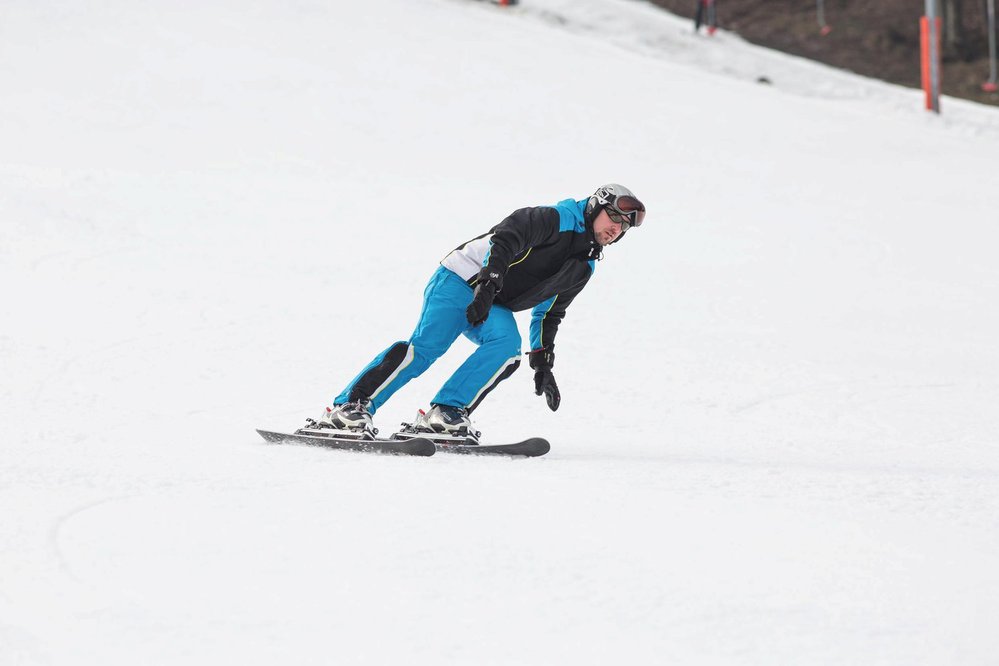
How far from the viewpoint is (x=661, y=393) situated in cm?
666

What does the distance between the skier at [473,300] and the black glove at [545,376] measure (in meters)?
0.22

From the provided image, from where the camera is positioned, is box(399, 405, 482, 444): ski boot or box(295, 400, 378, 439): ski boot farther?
box(399, 405, 482, 444): ski boot

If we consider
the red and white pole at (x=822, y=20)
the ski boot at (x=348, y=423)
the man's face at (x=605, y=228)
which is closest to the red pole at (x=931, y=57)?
the red and white pole at (x=822, y=20)

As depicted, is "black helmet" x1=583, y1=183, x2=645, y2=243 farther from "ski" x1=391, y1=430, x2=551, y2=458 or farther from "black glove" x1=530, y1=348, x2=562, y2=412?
"ski" x1=391, y1=430, x2=551, y2=458

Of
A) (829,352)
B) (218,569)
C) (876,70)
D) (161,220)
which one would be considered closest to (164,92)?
(161,220)

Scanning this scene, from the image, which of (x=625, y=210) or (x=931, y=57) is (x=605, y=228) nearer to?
(x=625, y=210)

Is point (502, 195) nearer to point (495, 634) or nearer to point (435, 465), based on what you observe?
point (435, 465)

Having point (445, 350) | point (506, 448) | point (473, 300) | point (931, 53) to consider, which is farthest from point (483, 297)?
point (931, 53)

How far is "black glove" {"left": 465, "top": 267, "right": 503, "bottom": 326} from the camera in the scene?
15.3ft

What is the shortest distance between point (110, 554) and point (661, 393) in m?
3.95

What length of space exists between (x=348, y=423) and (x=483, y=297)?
2.79ft

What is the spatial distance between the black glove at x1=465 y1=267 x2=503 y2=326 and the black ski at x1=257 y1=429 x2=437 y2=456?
1.78 feet

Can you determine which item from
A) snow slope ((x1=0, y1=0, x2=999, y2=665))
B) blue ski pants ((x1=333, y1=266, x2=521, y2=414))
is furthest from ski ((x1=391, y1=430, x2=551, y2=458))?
blue ski pants ((x1=333, y1=266, x2=521, y2=414))

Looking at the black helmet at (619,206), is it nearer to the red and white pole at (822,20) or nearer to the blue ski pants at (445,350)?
the blue ski pants at (445,350)
